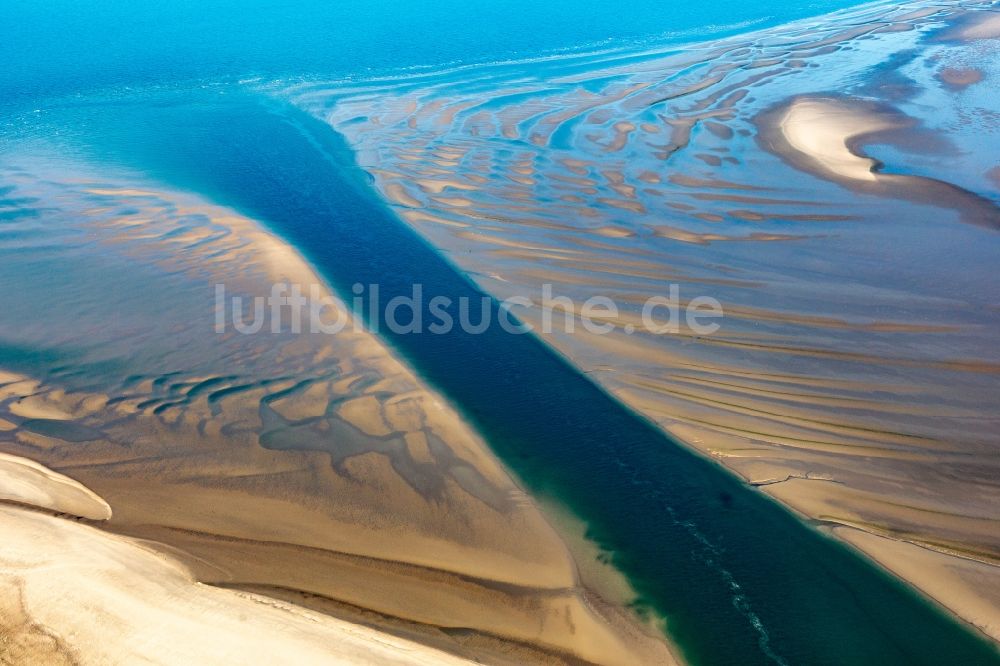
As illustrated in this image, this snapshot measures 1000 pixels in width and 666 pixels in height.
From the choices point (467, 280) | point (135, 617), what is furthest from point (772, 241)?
point (135, 617)

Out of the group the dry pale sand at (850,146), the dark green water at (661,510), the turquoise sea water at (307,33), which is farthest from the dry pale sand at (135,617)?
the turquoise sea water at (307,33)

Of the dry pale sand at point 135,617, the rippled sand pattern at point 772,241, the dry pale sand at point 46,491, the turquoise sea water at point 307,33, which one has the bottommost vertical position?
the dry pale sand at point 135,617

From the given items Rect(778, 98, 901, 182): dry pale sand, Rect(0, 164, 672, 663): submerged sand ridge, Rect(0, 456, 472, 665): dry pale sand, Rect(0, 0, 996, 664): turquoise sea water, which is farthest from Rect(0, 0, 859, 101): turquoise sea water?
Rect(0, 456, 472, 665): dry pale sand

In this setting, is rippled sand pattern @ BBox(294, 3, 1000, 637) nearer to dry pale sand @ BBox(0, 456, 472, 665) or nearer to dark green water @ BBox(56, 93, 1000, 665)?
dark green water @ BBox(56, 93, 1000, 665)

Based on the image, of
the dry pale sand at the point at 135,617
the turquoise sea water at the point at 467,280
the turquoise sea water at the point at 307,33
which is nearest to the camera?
the dry pale sand at the point at 135,617

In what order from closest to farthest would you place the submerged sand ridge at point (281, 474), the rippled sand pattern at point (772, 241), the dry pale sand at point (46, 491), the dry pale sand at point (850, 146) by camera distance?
the submerged sand ridge at point (281, 474), the dry pale sand at point (46, 491), the rippled sand pattern at point (772, 241), the dry pale sand at point (850, 146)

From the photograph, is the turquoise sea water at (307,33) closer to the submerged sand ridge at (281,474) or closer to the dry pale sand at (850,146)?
the dry pale sand at (850,146)
